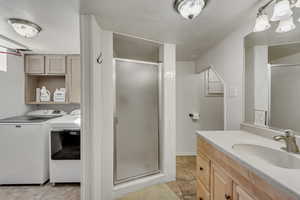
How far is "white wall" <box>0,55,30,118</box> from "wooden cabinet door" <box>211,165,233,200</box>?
328 cm

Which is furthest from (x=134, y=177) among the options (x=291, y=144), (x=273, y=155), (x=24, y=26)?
(x=24, y=26)

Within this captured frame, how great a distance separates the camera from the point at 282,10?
112 cm

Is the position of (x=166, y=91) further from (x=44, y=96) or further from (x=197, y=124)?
(x=44, y=96)

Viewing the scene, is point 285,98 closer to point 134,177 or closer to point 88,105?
point 88,105

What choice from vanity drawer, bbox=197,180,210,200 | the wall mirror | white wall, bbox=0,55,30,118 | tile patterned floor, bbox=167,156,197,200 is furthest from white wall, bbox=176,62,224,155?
white wall, bbox=0,55,30,118

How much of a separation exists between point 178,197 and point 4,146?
257 cm

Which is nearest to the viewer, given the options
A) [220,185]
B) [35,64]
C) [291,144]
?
[291,144]

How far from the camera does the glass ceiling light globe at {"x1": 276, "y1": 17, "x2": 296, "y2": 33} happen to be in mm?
1151

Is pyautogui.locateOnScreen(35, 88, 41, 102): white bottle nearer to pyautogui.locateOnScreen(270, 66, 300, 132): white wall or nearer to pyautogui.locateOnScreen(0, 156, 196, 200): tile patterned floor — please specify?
pyautogui.locateOnScreen(0, 156, 196, 200): tile patterned floor

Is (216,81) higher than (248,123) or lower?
higher

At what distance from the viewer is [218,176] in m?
1.13

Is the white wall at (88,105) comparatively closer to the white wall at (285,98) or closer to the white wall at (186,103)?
the white wall at (285,98)

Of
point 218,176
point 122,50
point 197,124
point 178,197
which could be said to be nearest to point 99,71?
point 122,50

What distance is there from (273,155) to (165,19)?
154cm
